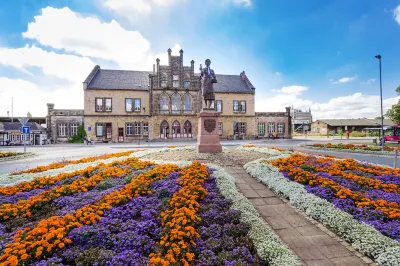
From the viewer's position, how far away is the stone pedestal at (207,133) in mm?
12688

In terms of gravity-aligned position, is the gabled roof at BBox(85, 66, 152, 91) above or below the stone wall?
above

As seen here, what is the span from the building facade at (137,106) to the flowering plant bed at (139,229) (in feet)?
109

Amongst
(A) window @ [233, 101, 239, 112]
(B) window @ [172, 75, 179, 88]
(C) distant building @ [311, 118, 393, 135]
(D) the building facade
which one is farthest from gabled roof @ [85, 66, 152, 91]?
(C) distant building @ [311, 118, 393, 135]

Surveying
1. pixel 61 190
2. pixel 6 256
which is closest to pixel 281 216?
pixel 6 256

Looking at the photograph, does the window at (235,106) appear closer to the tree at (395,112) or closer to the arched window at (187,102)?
the arched window at (187,102)

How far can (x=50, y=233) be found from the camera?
3.64 metres

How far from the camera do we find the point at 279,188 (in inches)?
258

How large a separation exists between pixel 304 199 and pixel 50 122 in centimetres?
4282

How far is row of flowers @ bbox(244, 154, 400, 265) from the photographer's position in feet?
12.3

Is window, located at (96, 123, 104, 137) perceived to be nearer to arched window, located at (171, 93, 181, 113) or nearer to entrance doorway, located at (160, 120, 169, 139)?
entrance doorway, located at (160, 120, 169, 139)

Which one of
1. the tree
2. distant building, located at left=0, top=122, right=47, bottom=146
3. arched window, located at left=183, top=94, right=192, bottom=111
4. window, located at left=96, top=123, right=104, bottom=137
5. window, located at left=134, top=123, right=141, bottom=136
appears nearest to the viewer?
the tree

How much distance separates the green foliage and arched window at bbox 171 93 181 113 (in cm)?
1614

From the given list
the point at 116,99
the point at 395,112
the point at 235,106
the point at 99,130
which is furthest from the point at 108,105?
the point at 395,112

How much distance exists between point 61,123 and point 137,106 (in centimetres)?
1326
